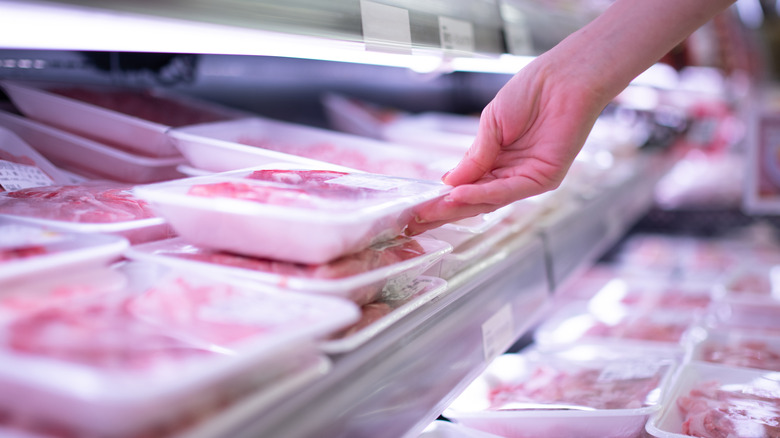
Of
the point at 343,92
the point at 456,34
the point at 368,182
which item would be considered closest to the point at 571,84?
the point at 456,34

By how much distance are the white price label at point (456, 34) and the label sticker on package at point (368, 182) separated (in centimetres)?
34

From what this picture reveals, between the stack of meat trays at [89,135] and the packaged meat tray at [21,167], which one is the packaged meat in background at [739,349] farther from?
the packaged meat tray at [21,167]

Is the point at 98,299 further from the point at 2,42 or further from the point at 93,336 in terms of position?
the point at 2,42

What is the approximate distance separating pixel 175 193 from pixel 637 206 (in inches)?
96.6

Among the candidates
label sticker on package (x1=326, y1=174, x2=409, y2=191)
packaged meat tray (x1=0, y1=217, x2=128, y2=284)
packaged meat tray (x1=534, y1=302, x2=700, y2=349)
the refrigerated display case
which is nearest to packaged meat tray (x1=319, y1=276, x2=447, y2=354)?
the refrigerated display case

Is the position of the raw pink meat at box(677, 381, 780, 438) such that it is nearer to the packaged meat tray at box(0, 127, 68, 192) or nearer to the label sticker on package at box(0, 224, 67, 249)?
the label sticker on package at box(0, 224, 67, 249)

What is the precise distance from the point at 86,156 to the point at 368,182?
2.34ft

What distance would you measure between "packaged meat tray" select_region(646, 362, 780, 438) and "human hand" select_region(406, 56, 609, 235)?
1.79 feet

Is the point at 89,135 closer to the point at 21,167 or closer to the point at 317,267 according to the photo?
the point at 21,167

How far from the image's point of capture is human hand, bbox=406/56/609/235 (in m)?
1.15

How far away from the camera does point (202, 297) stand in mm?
710

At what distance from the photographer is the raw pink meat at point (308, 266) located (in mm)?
792

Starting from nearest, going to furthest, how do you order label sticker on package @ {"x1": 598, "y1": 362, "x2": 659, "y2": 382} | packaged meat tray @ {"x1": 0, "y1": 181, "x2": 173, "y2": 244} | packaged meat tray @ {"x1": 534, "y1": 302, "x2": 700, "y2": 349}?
packaged meat tray @ {"x1": 0, "y1": 181, "x2": 173, "y2": 244}, label sticker on package @ {"x1": 598, "y1": 362, "x2": 659, "y2": 382}, packaged meat tray @ {"x1": 534, "y1": 302, "x2": 700, "y2": 349}

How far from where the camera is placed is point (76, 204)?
948 millimetres
